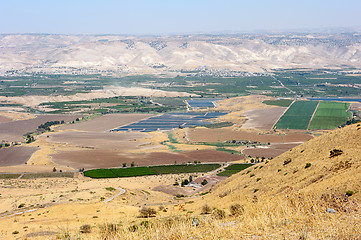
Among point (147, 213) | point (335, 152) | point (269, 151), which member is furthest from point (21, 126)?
point (335, 152)

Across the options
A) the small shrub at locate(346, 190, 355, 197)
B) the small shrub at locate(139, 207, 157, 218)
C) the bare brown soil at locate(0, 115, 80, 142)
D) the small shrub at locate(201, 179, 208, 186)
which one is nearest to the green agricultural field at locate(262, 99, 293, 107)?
the bare brown soil at locate(0, 115, 80, 142)

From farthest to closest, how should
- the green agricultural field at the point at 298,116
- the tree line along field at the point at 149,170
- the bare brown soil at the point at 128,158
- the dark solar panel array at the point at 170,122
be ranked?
1. the dark solar panel array at the point at 170,122
2. the green agricultural field at the point at 298,116
3. the bare brown soil at the point at 128,158
4. the tree line along field at the point at 149,170

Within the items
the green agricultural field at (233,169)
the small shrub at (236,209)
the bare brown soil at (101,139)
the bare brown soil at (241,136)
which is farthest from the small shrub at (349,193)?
the bare brown soil at (241,136)

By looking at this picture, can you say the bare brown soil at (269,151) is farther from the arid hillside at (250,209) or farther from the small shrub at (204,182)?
the arid hillside at (250,209)

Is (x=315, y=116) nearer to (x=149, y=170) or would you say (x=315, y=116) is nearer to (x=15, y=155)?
(x=149, y=170)

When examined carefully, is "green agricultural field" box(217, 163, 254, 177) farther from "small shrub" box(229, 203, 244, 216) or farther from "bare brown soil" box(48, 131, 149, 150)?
"small shrub" box(229, 203, 244, 216)

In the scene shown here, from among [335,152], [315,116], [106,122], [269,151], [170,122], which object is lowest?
[315,116]

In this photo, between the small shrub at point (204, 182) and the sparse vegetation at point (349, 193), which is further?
the small shrub at point (204, 182)

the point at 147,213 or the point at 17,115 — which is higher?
the point at 147,213
